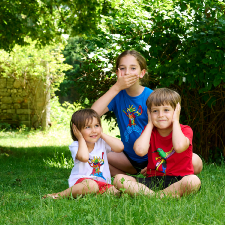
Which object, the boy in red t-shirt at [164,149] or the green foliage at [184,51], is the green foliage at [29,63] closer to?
the green foliage at [184,51]

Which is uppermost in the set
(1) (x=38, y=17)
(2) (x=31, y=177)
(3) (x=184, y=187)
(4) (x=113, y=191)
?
(1) (x=38, y=17)

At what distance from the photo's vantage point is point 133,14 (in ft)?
13.5

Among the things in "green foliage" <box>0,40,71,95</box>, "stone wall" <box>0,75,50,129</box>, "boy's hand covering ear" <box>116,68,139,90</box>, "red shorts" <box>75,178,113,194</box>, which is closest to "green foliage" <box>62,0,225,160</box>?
"boy's hand covering ear" <box>116,68,139,90</box>

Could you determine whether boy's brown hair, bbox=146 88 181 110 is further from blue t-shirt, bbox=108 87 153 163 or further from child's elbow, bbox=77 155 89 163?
child's elbow, bbox=77 155 89 163

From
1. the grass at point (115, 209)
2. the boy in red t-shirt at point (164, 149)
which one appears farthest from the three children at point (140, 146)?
the grass at point (115, 209)

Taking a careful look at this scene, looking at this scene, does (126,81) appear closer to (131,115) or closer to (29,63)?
(131,115)

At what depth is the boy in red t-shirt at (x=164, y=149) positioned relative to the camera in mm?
2178

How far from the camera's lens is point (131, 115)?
115 inches

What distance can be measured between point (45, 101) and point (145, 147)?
Result: 900cm

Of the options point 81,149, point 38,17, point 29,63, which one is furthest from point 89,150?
point 29,63

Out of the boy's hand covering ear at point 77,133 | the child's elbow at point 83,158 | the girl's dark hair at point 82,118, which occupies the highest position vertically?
the girl's dark hair at point 82,118

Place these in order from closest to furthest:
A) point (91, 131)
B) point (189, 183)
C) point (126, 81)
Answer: point (189, 183)
point (91, 131)
point (126, 81)

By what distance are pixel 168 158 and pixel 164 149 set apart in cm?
8

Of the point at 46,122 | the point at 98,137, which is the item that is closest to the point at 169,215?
the point at 98,137
